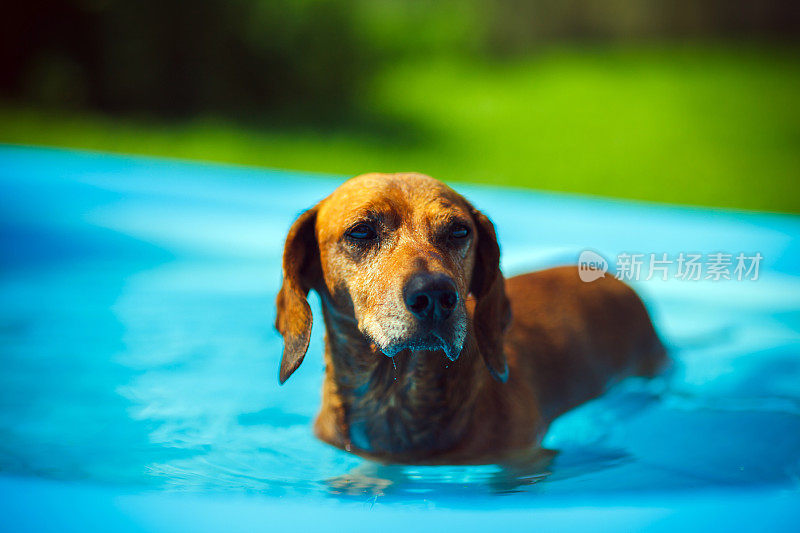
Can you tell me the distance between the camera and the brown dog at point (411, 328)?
8.64 ft

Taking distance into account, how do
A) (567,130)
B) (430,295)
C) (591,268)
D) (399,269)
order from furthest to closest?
(567,130) < (591,268) < (399,269) < (430,295)

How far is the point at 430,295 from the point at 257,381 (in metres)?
2.33

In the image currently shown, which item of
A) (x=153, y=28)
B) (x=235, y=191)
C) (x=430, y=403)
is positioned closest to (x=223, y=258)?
(x=235, y=191)

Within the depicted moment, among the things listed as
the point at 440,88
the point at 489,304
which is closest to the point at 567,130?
the point at 440,88

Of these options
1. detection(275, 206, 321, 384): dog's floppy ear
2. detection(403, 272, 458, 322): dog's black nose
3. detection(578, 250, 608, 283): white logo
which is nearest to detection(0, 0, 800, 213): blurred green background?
detection(578, 250, 608, 283): white logo

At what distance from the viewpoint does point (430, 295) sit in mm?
2510

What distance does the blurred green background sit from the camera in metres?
11.2

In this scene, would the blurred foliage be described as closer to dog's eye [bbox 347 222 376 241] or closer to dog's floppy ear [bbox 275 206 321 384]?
dog's floppy ear [bbox 275 206 321 384]

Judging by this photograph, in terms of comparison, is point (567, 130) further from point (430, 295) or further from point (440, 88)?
point (430, 295)

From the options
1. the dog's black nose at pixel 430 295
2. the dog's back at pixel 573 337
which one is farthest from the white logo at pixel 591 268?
the dog's black nose at pixel 430 295

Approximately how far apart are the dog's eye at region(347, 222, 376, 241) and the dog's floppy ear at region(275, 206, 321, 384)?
0.92 ft

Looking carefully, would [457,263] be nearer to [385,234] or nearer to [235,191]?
[385,234]

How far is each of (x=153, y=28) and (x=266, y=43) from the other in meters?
1.67

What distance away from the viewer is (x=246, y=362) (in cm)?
486
